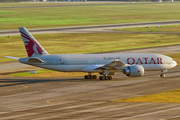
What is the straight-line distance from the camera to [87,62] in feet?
205

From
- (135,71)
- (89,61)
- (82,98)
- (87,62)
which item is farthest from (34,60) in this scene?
(135,71)

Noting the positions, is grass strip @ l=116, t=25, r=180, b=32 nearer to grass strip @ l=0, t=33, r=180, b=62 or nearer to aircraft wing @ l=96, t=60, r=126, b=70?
grass strip @ l=0, t=33, r=180, b=62

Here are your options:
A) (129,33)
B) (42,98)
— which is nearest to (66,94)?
(42,98)

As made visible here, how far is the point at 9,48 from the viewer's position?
4358 inches

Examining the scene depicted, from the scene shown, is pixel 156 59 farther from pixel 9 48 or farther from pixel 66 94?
pixel 9 48

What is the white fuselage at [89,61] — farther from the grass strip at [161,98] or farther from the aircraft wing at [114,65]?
the grass strip at [161,98]

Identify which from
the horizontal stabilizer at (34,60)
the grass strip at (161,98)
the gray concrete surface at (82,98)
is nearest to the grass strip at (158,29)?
the gray concrete surface at (82,98)

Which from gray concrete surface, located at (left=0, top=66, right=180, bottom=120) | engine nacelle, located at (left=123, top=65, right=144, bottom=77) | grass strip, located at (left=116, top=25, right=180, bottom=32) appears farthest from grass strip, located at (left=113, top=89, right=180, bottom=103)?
grass strip, located at (left=116, top=25, right=180, bottom=32)

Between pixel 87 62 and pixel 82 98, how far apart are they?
15.0m

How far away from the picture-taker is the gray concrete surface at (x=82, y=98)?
129 feet

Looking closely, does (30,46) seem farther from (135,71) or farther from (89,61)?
(135,71)

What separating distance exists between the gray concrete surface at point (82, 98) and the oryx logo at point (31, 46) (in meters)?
4.89

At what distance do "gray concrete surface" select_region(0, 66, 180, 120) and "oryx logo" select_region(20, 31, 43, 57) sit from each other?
16.0 ft

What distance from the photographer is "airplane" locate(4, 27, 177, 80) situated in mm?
61250
